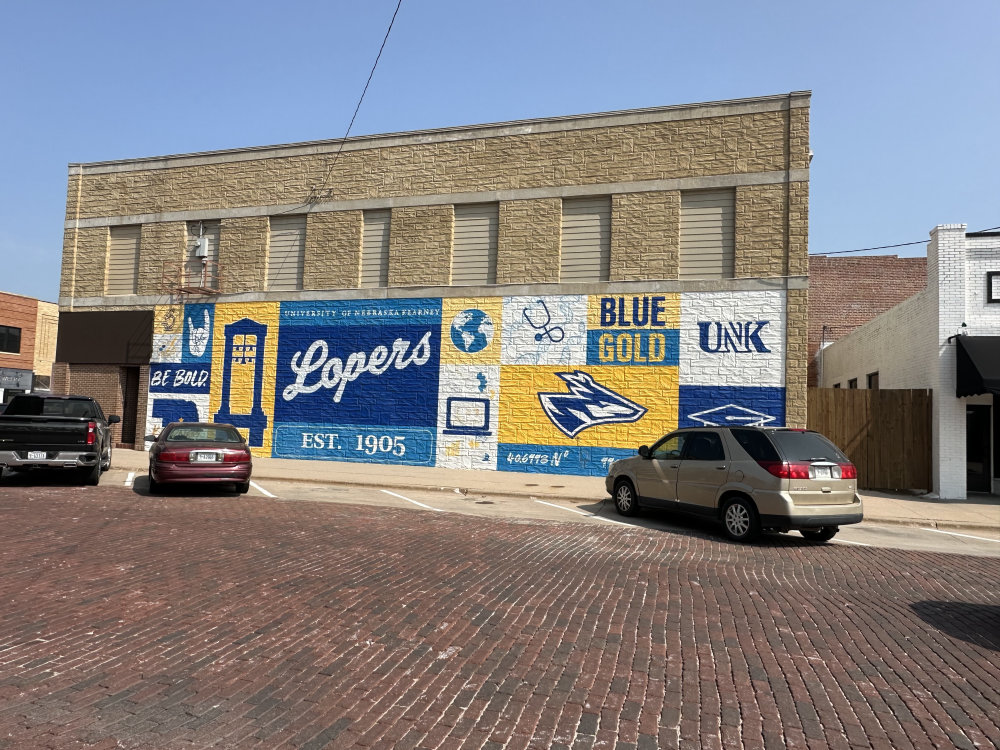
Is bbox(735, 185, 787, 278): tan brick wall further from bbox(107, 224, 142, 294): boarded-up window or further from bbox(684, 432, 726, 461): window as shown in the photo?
bbox(107, 224, 142, 294): boarded-up window

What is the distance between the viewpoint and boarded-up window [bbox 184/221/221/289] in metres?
22.8

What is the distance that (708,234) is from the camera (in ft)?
60.7

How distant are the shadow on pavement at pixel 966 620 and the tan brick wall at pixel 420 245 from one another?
1575 centimetres

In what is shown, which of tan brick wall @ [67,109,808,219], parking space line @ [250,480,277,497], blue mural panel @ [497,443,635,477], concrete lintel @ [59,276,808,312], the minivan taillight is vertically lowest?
parking space line @ [250,480,277,497]

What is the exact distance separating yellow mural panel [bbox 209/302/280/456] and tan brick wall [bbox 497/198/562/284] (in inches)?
291

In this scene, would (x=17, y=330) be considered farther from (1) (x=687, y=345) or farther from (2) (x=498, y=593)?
(2) (x=498, y=593)

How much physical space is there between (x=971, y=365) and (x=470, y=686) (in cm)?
1571

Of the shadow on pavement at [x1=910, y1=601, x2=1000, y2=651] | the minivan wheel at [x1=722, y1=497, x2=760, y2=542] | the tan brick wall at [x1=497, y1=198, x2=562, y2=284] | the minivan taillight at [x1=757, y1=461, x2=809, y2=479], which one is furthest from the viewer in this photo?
the tan brick wall at [x1=497, y1=198, x2=562, y2=284]

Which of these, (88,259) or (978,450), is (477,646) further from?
(88,259)

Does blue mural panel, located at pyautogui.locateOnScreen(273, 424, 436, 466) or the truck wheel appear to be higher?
blue mural panel, located at pyautogui.locateOnScreen(273, 424, 436, 466)

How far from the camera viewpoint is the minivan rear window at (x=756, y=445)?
9.88 m

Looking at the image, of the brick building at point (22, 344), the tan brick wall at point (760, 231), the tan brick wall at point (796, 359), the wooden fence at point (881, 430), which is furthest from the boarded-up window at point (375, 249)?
the brick building at point (22, 344)

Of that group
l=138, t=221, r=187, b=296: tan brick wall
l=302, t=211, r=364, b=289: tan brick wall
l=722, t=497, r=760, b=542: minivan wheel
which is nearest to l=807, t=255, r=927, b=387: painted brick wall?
l=302, t=211, r=364, b=289: tan brick wall

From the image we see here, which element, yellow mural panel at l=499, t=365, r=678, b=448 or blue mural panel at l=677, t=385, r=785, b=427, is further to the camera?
yellow mural panel at l=499, t=365, r=678, b=448
